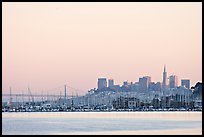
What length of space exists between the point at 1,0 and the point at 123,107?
68307 millimetres

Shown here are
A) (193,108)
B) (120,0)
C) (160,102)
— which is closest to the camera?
(120,0)

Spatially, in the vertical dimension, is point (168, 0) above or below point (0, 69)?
above

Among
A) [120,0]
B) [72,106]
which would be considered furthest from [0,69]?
[72,106]

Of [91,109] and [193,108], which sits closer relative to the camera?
[193,108]

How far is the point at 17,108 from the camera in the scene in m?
72.9

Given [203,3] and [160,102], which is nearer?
[203,3]

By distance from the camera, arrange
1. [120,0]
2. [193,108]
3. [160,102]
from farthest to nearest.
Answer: [160,102] < [193,108] < [120,0]

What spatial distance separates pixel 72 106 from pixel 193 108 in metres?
15.8

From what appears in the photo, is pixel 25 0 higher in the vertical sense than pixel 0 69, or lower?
higher

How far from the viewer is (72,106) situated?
249 feet

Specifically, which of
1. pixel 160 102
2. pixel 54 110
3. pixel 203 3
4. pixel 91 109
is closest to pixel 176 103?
pixel 160 102

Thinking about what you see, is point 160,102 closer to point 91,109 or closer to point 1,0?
point 91,109

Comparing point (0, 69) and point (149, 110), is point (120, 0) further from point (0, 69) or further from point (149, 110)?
point (149, 110)

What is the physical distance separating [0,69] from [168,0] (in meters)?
1.82
